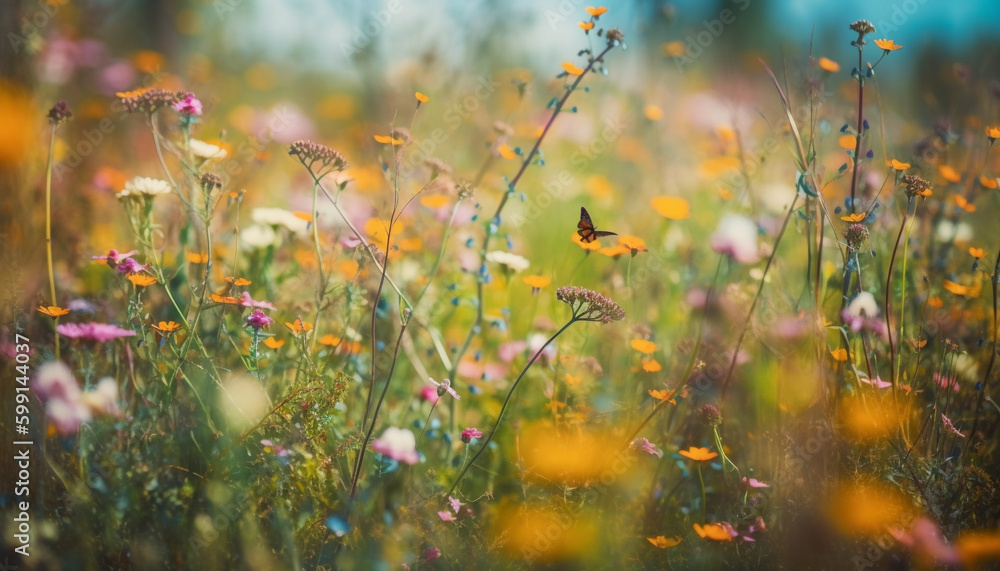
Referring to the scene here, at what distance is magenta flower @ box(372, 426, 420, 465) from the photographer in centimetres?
148

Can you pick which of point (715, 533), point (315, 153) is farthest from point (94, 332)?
point (715, 533)

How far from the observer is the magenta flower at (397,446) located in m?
1.48

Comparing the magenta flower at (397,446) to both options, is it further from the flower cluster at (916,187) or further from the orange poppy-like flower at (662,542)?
the flower cluster at (916,187)

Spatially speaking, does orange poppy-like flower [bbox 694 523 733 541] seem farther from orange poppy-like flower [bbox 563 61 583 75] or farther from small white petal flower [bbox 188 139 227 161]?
small white petal flower [bbox 188 139 227 161]

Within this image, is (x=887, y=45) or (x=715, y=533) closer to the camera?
(x=715, y=533)

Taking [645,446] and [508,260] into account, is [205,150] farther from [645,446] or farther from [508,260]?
[645,446]

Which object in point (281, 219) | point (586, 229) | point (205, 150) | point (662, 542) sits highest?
point (205, 150)

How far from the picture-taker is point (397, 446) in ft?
4.99

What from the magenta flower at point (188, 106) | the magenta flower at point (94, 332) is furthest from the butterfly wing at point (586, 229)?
the magenta flower at point (94, 332)

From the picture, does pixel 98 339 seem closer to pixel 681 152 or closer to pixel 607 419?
pixel 607 419

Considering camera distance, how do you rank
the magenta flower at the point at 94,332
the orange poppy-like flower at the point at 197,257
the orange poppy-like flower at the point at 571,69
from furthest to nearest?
the orange poppy-like flower at the point at 197,257, the orange poppy-like flower at the point at 571,69, the magenta flower at the point at 94,332

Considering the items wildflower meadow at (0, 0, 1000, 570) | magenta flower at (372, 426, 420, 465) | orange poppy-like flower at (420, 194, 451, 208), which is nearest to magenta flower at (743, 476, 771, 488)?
wildflower meadow at (0, 0, 1000, 570)

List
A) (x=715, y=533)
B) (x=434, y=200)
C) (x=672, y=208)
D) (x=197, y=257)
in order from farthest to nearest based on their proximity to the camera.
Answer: (x=672, y=208) < (x=434, y=200) < (x=197, y=257) < (x=715, y=533)

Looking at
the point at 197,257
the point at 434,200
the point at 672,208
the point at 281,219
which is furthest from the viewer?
the point at 672,208
